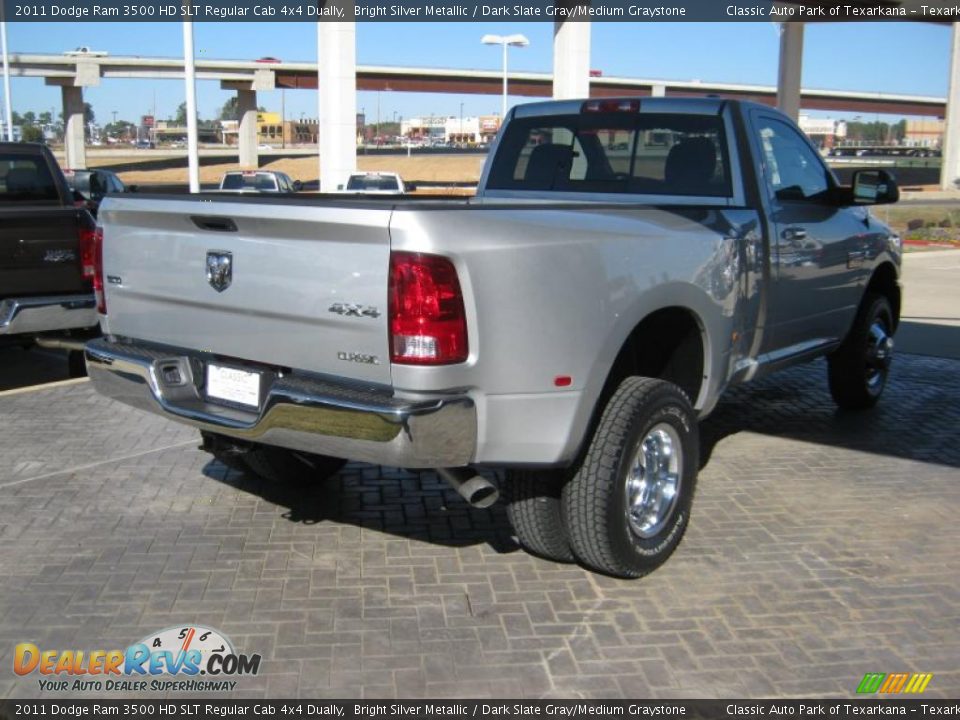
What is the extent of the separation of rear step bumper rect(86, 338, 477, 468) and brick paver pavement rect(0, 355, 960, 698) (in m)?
0.74

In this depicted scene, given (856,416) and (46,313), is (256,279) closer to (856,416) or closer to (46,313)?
(46,313)

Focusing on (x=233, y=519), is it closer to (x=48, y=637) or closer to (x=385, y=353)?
(x=48, y=637)

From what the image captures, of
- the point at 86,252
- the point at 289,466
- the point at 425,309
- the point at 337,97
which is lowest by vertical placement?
the point at 289,466

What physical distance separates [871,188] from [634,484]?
9.74 feet

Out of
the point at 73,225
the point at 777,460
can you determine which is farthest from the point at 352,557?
the point at 73,225

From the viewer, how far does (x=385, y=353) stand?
3529 mm

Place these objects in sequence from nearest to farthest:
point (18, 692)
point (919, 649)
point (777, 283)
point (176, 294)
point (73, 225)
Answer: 1. point (18, 692)
2. point (919, 649)
3. point (176, 294)
4. point (777, 283)
5. point (73, 225)

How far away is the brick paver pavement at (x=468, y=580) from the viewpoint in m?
3.62

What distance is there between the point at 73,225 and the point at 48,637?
15.0 feet

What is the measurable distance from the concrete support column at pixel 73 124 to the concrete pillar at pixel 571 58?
47427 mm

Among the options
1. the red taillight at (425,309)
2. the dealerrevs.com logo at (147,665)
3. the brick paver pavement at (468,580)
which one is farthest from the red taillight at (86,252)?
the red taillight at (425,309)

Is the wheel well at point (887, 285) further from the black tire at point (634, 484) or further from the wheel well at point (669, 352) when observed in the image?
the black tire at point (634, 484)

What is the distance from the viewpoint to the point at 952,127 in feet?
194

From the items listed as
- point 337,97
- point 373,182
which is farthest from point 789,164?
point 337,97
